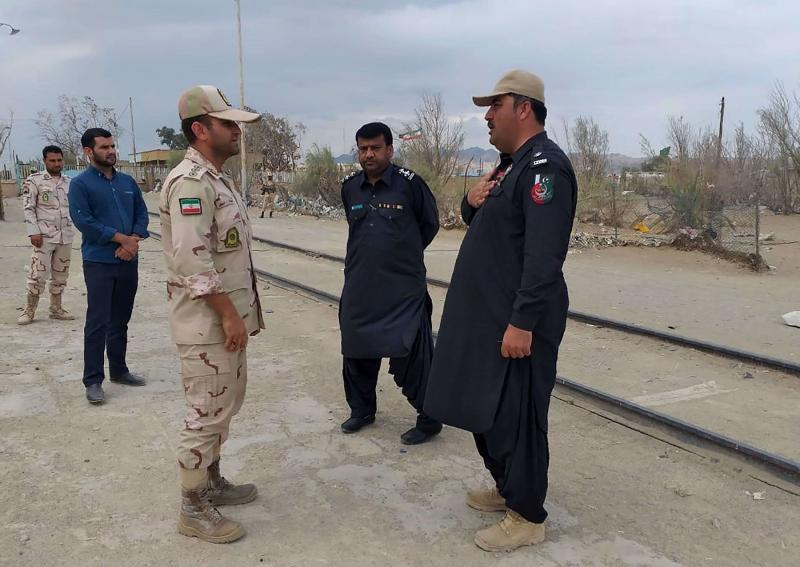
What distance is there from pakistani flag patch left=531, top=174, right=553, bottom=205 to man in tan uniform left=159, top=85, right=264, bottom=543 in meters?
1.36

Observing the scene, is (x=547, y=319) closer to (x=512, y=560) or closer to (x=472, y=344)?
(x=472, y=344)

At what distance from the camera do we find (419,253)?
421 cm

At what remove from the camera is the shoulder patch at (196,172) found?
2896mm

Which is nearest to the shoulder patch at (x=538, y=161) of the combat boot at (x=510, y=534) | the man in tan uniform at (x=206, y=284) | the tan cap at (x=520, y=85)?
the tan cap at (x=520, y=85)

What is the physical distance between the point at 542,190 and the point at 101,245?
11.7 ft

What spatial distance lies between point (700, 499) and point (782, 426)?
4.71ft

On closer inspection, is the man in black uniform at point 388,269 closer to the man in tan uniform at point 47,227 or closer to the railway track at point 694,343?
the railway track at point 694,343

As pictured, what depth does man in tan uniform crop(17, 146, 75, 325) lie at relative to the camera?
7.29 metres

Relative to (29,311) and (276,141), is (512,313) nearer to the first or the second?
(29,311)

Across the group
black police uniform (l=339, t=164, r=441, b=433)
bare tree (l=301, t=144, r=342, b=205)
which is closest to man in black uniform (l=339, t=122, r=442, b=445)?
black police uniform (l=339, t=164, r=441, b=433)

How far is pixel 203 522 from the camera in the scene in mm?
3051

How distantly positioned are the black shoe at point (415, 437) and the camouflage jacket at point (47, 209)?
5084 mm

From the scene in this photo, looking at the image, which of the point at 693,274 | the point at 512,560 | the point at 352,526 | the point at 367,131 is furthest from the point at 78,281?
the point at 693,274

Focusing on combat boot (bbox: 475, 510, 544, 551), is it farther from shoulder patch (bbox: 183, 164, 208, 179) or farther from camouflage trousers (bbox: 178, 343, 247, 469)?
shoulder patch (bbox: 183, 164, 208, 179)
